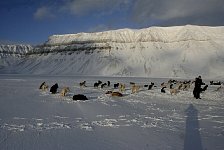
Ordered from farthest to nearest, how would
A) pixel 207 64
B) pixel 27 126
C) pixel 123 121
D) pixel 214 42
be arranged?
pixel 214 42 < pixel 207 64 < pixel 123 121 < pixel 27 126

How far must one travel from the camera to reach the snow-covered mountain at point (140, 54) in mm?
140875

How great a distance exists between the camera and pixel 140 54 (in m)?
162

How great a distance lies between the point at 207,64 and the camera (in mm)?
138250

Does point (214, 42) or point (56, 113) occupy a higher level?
point (214, 42)

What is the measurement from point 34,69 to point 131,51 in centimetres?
5378

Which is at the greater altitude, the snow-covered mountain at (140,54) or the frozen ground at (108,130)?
the snow-covered mountain at (140,54)

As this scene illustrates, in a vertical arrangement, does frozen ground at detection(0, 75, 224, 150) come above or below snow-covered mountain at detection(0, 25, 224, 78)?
below

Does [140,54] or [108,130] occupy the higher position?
[140,54]

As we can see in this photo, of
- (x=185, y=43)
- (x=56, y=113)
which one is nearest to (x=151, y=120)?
(x=56, y=113)

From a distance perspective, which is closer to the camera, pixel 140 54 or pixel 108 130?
pixel 108 130

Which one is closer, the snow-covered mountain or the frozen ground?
the frozen ground

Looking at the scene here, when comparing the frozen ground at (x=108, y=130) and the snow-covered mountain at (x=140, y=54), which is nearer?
the frozen ground at (x=108, y=130)

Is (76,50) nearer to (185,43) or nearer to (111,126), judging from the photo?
(185,43)

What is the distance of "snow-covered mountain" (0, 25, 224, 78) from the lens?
140875 millimetres
